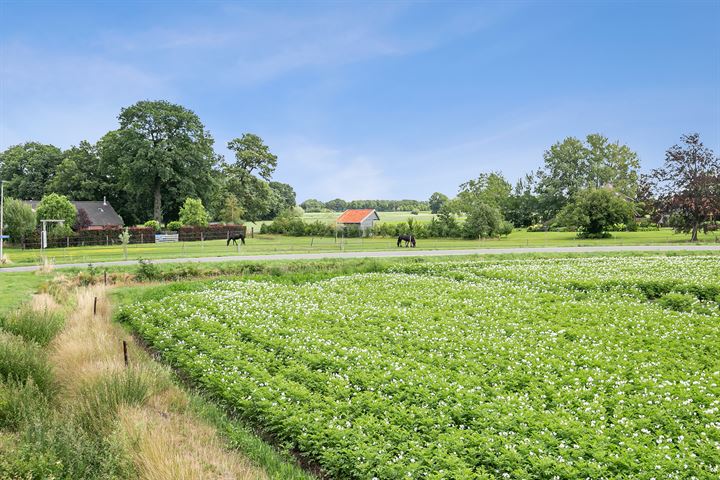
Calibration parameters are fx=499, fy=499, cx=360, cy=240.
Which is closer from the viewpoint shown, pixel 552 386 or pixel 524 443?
pixel 524 443

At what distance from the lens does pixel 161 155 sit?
2790 inches

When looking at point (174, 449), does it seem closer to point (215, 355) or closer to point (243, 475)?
point (243, 475)

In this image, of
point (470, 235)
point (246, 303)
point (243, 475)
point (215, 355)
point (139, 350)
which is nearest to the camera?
point (243, 475)

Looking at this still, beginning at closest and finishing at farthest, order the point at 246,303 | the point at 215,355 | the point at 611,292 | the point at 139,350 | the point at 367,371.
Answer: the point at 367,371
the point at 215,355
the point at 139,350
the point at 246,303
the point at 611,292

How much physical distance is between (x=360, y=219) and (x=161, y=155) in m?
30.1

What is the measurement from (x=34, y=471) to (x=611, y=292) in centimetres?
1740

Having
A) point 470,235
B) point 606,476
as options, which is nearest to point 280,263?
point 606,476

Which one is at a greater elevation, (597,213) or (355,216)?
(355,216)

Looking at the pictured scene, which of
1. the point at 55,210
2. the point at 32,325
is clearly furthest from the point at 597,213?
the point at 55,210

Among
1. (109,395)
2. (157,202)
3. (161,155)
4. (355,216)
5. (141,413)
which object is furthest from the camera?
(355,216)

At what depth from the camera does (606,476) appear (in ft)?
20.1

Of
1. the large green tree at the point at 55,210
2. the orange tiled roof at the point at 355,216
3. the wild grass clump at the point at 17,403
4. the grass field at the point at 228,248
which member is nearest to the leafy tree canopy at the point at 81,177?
the large green tree at the point at 55,210

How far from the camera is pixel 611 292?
1773 centimetres

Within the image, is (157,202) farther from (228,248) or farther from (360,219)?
(228,248)
